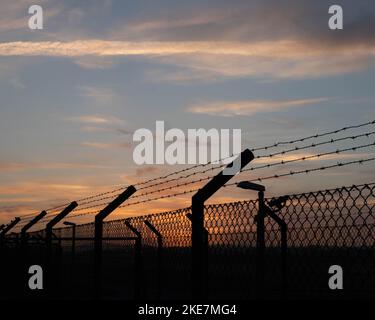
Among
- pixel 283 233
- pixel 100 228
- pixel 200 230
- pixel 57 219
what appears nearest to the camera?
pixel 283 233

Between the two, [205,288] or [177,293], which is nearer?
[205,288]

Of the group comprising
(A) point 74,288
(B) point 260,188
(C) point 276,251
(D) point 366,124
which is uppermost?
(D) point 366,124

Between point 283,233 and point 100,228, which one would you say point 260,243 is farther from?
point 100,228

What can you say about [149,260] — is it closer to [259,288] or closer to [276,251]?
[276,251]

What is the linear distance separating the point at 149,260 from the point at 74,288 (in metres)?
6.16

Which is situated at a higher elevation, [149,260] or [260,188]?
[260,188]

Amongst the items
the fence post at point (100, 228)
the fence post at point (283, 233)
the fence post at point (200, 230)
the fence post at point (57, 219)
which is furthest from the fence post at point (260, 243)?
the fence post at point (57, 219)

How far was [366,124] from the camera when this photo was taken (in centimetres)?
638

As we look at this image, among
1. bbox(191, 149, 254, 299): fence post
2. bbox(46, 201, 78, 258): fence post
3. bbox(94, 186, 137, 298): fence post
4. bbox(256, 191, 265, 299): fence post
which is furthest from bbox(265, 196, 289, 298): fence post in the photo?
bbox(46, 201, 78, 258): fence post

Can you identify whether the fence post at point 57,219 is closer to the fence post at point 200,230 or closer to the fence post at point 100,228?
the fence post at point 100,228

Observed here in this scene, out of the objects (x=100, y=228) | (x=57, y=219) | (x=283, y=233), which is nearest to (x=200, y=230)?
(x=283, y=233)

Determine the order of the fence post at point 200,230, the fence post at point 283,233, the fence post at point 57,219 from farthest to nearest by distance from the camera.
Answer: the fence post at point 57,219 < the fence post at point 200,230 < the fence post at point 283,233
